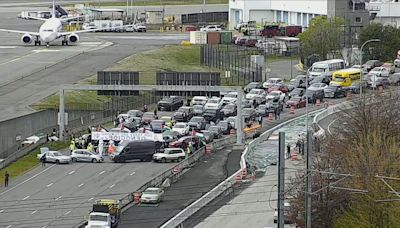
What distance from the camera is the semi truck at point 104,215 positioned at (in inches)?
1531

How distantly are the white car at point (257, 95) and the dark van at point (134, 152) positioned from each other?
17.2 meters

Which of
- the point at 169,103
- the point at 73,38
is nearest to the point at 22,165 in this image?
the point at 169,103

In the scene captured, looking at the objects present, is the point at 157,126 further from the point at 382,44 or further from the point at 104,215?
→ the point at 382,44

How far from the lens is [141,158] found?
5238 centimetres

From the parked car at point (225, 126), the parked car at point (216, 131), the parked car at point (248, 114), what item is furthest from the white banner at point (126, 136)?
the parked car at point (248, 114)

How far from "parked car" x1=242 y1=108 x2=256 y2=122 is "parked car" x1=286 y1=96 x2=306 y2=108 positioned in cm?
402

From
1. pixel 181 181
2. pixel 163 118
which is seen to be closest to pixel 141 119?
pixel 163 118

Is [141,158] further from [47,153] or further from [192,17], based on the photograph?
[192,17]

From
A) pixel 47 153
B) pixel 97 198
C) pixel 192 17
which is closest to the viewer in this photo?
pixel 97 198

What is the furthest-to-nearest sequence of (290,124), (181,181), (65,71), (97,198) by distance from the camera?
(65,71)
(290,124)
(181,181)
(97,198)

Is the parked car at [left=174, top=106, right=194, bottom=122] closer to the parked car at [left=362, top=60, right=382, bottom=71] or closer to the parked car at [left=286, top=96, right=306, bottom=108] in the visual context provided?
the parked car at [left=286, top=96, right=306, bottom=108]

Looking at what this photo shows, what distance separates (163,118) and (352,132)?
60.8 feet

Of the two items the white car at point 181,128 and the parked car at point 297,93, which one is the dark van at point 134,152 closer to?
the white car at point 181,128

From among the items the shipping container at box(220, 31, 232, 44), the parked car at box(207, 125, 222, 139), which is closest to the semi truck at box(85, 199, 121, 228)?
the parked car at box(207, 125, 222, 139)
